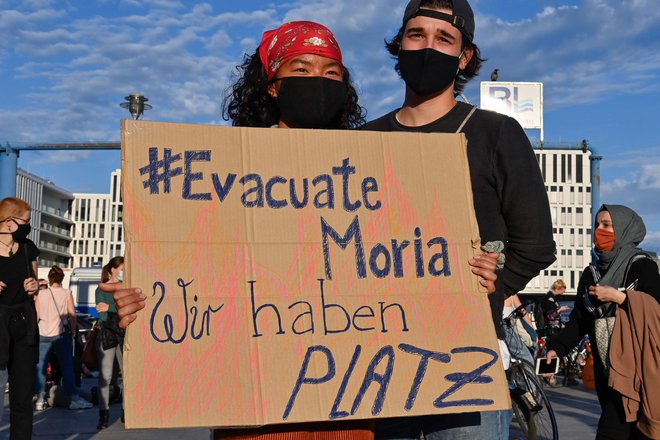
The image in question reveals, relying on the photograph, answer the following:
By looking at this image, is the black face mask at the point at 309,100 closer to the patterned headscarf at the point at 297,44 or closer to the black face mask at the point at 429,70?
the patterned headscarf at the point at 297,44

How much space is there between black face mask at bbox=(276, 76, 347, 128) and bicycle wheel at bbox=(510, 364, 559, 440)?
4682 millimetres

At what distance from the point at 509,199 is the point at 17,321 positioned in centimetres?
436

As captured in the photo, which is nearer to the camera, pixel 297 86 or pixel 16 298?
pixel 297 86

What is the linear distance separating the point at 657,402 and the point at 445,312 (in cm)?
278

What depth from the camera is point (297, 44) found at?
2.69 metres

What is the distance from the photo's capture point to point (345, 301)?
2223 millimetres

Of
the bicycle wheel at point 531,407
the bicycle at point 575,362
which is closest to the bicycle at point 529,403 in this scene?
the bicycle wheel at point 531,407

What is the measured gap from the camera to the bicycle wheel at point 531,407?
6.72 metres

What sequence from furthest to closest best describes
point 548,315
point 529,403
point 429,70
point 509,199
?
1. point 548,315
2. point 529,403
3. point 429,70
4. point 509,199

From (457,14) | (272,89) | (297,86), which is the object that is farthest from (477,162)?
(272,89)

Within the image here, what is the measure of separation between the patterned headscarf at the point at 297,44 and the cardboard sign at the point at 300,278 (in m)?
0.45

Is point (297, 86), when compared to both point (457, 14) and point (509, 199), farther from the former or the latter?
point (509, 199)

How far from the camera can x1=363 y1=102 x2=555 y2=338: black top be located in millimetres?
2445

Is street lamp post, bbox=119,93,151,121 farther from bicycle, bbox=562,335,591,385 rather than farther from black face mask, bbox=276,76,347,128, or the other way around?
black face mask, bbox=276,76,347,128
